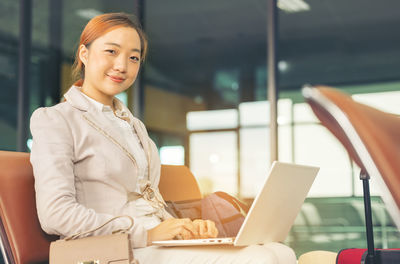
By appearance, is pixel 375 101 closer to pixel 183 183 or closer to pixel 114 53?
pixel 183 183

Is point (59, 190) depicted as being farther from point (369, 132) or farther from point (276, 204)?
point (369, 132)

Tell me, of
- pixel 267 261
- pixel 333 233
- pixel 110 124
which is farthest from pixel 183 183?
pixel 333 233

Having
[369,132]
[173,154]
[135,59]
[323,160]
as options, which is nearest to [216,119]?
[173,154]

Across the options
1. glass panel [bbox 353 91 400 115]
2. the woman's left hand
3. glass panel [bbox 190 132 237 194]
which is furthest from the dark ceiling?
the woman's left hand

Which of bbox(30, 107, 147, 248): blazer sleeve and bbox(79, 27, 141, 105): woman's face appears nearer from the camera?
bbox(30, 107, 147, 248): blazer sleeve

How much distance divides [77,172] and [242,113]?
10.9ft

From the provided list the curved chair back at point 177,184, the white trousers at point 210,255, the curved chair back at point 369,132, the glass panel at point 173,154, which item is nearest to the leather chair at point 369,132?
the curved chair back at point 369,132

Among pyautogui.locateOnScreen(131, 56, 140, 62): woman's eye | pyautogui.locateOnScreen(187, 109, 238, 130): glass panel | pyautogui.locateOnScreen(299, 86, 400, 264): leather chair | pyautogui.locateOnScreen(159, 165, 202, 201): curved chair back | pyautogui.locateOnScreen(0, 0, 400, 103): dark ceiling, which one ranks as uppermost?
pyautogui.locateOnScreen(0, 0, 400, 103): dark ceiling

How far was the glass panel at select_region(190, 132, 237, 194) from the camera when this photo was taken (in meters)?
4.70

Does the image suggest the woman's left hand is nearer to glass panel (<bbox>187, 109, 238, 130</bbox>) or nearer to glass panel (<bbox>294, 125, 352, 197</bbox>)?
glass panel (<bbox>294, 125, 352, 197</bbox>)

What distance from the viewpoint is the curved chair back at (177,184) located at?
220 centimetres

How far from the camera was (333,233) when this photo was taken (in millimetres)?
4613

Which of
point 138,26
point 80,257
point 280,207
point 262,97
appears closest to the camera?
point 80,257

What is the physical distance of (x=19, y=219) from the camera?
1460 millimetres
